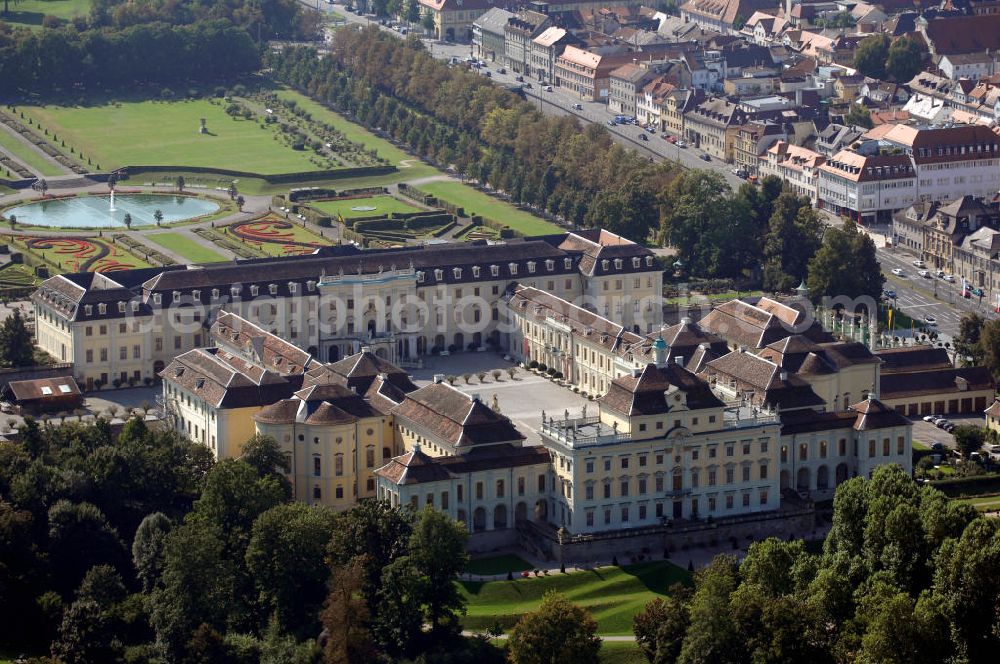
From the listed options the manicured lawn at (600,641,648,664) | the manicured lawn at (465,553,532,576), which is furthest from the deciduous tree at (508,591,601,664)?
the manicured lawn at (465,553,532,576)

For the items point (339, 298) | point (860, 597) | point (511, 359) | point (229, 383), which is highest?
point (229, 383)

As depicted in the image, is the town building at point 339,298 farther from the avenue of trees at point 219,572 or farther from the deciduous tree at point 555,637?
the deciduous tree at point 555,637

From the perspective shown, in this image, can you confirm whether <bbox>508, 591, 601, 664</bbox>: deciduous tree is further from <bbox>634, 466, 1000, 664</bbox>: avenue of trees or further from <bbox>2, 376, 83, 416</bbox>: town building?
<bbox>2, 376, 83, 416</bbox>: town building

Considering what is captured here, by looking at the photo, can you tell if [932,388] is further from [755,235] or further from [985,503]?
[755,235]

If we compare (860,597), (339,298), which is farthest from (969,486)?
(339,298)

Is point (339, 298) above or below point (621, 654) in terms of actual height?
above

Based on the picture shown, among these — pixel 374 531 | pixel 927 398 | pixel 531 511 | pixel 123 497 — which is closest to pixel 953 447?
pixel 927 398

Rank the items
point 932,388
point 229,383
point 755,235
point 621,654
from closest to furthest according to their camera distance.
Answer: point 621,654 → point 229,383 → point 932,388 → point 755,235
